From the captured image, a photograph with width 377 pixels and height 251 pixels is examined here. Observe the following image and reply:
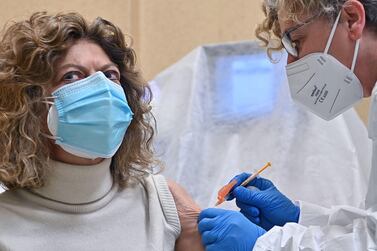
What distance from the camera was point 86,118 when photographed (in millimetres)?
1533

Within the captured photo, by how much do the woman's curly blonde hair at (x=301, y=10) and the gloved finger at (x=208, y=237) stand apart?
59 cm

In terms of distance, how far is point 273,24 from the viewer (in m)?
1.79

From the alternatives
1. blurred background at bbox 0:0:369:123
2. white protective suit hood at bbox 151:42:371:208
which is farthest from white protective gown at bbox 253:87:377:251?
blurred background at bbox 0:0:369:123

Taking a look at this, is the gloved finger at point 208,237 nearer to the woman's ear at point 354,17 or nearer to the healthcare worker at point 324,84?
the healthcare worker at point 324,84

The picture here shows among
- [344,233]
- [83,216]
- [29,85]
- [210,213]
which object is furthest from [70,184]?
[344,233]

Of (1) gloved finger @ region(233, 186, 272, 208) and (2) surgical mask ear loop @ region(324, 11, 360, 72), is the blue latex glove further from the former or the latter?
(2) surgical mask ear loop @ region(324, 11, 360, 72)

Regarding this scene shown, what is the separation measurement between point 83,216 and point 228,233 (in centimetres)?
38

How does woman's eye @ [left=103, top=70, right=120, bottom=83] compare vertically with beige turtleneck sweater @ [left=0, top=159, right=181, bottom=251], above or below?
above

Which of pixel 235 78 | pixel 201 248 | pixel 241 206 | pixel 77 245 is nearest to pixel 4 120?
pixel 77 245

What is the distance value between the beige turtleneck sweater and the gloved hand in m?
0.25

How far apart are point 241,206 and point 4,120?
2.43 feet

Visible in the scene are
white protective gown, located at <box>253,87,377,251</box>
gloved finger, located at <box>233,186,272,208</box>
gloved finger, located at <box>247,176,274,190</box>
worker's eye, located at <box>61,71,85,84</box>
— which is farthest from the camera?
gloved finger, located at <box>247,176,274,190</box>

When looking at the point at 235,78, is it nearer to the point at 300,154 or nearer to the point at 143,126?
the point at 300,154

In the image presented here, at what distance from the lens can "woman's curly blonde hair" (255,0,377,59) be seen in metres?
1.53
